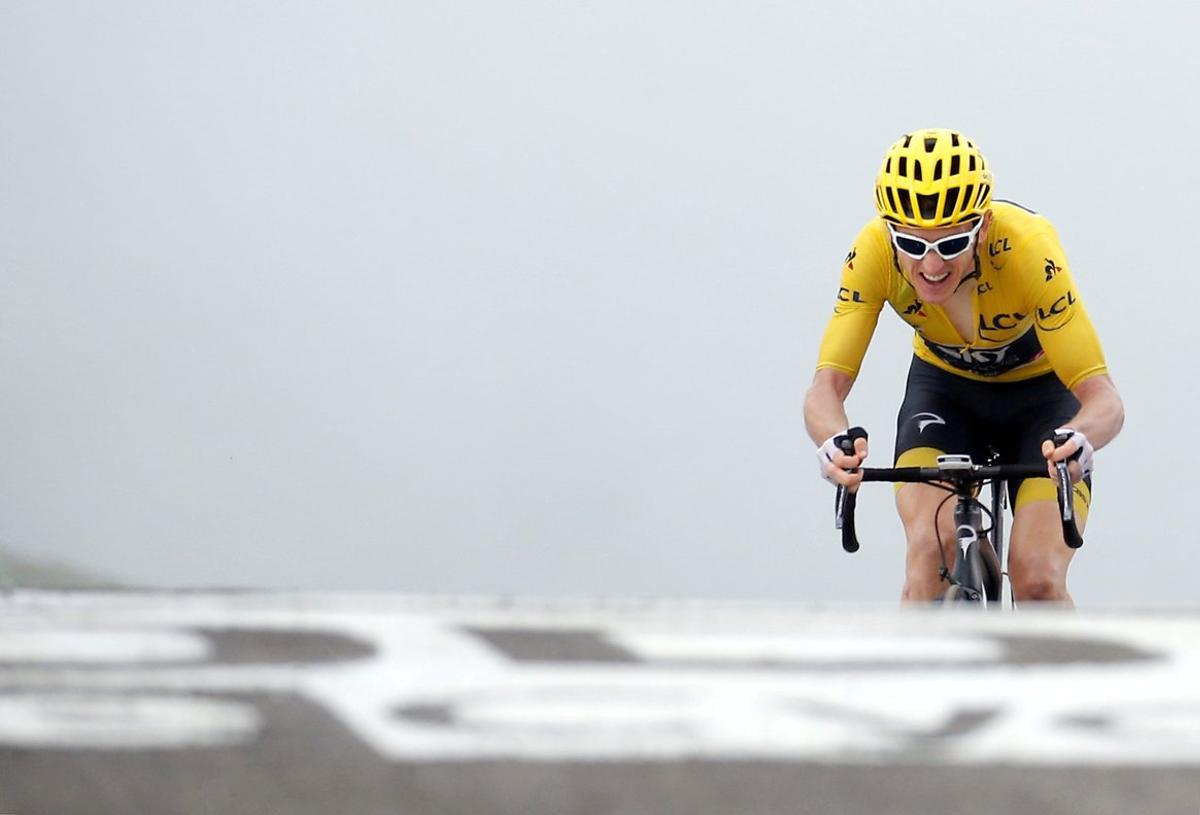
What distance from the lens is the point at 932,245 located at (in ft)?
10.7

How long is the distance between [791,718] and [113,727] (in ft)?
2.11

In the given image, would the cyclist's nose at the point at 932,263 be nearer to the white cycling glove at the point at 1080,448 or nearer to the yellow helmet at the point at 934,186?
the yellow helmet at the point at 934,186

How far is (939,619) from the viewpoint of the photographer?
1.57 metres

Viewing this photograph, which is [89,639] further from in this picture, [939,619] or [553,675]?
[939,619]

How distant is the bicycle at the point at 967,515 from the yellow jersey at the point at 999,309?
1.16 feet

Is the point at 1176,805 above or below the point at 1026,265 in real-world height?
below

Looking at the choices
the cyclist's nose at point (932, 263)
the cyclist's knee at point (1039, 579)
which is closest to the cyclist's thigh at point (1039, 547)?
the cyclist's knee at point (1039, 579)

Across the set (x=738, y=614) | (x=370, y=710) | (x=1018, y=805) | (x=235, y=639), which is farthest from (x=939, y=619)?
(x=235, y=639)

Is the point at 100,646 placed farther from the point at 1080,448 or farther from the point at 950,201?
the point at 950,201

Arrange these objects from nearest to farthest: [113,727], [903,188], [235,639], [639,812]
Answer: [639,812]
[113,727]
[235,639]
[903,188]

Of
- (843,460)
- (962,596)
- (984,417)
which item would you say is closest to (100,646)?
(843,460)

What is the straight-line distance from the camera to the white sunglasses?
3.25m

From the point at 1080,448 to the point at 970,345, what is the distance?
28.9 inches

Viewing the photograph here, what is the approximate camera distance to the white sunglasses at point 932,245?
325 centimetres
